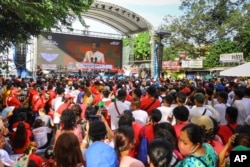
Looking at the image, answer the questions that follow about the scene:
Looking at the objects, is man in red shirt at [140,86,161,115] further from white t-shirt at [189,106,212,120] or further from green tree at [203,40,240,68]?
green tree at [203,40,240,68]

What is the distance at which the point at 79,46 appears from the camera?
107 ft

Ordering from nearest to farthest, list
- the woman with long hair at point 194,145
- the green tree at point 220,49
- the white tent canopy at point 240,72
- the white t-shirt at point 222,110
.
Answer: the woman with long hair at point 194,145 → the white t-shirt at point 222,110 → the white tent canopy at point 240,72 → the green tree at point 220,49

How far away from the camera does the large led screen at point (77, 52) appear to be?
1190 inches

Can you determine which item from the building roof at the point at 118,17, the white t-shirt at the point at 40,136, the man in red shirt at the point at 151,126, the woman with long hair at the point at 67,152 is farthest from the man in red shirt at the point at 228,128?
the building roof at the point at 118,17

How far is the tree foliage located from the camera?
101ft

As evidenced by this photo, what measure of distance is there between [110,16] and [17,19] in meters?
22.5

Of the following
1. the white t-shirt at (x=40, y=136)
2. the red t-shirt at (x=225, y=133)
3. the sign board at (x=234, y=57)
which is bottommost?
the white t-shirt at (x=40, y=136)

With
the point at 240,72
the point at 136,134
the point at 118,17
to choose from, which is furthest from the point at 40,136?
the point at 118,17

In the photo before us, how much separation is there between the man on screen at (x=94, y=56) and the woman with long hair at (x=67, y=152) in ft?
98.3

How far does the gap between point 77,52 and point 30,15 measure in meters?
23.8

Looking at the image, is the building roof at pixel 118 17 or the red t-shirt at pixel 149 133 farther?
the building roof at pixel 118 17

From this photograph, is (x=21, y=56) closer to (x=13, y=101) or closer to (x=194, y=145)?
(x=13, y=101)

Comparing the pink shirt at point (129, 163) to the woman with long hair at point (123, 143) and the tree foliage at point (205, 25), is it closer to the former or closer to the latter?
the woman with long hair at point (123, 143)

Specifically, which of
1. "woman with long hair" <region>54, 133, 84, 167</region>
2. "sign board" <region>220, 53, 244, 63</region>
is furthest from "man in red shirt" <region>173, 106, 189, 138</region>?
"sign board" <region>220, 53, 244, 63</region>
